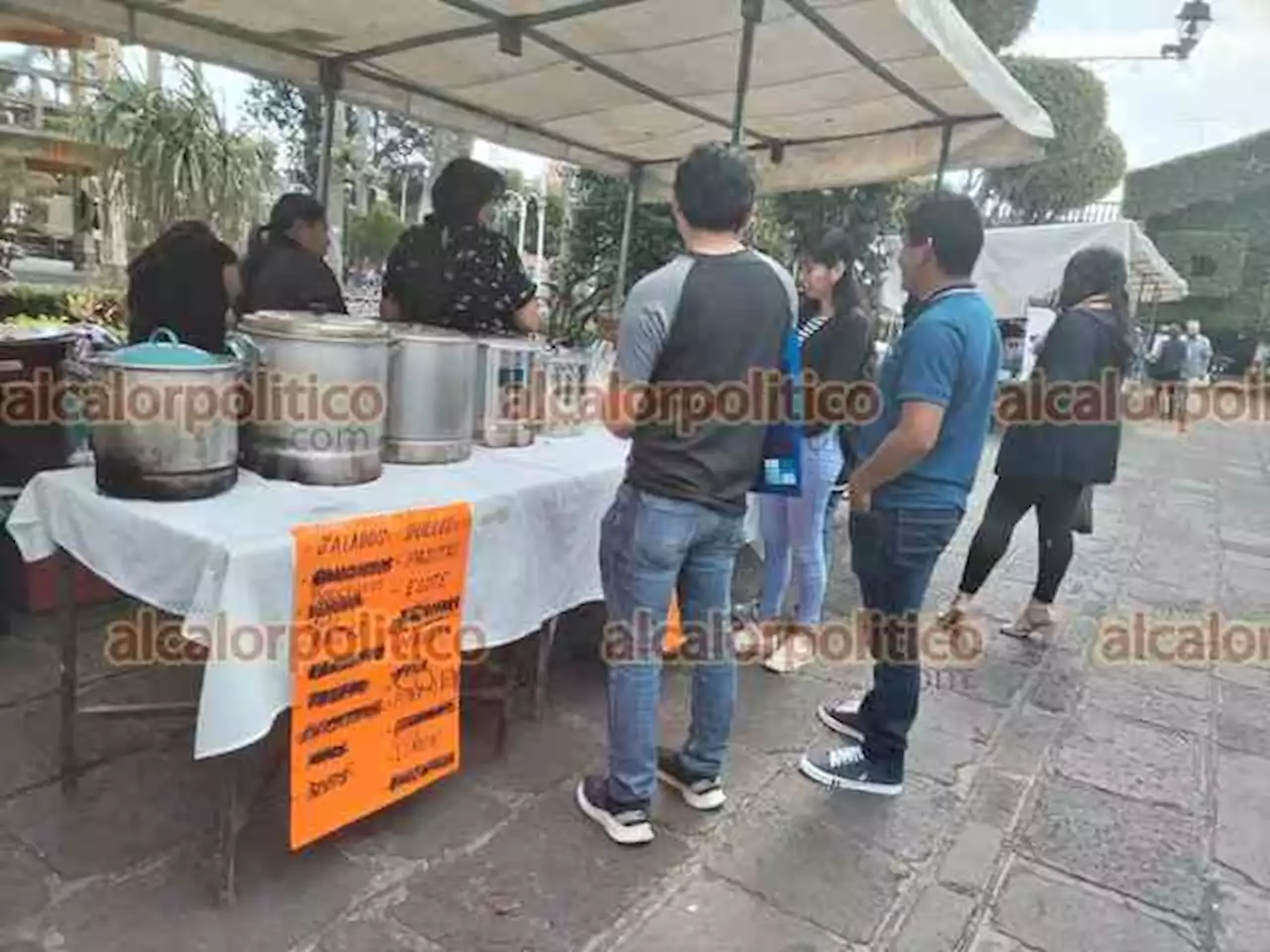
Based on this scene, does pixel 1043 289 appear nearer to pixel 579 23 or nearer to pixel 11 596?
pixel 579 23

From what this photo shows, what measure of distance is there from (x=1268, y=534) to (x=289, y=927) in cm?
769

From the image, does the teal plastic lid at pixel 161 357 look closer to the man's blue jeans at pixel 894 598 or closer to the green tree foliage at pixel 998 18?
the man's blue jeans at pixel 894 598

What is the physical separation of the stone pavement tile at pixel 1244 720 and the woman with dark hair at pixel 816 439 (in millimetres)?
1541

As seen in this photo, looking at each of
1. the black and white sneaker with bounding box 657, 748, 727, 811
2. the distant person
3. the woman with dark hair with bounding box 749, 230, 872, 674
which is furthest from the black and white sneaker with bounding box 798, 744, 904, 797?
the distant person

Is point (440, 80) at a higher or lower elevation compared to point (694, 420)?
higher

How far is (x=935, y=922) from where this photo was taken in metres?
2.09

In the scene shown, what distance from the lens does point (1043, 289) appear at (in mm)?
10023

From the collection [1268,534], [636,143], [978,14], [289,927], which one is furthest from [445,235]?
[978,14]

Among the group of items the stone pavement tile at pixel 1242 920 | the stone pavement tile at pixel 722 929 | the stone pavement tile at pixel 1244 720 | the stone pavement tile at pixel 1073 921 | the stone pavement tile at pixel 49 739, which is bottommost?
the stone pavement tile at pixel 1242 920

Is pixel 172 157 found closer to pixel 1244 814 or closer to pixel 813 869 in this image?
pixel 813 869

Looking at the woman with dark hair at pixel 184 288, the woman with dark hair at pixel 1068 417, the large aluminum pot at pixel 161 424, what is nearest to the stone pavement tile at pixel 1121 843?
the woman with dark hair at pixel 1068 417

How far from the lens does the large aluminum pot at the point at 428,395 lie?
7.36 ft

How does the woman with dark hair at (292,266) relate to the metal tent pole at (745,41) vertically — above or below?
below

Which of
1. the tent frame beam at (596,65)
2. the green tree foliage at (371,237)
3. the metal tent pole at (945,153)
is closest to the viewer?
the tent frame beam at (596,65)
